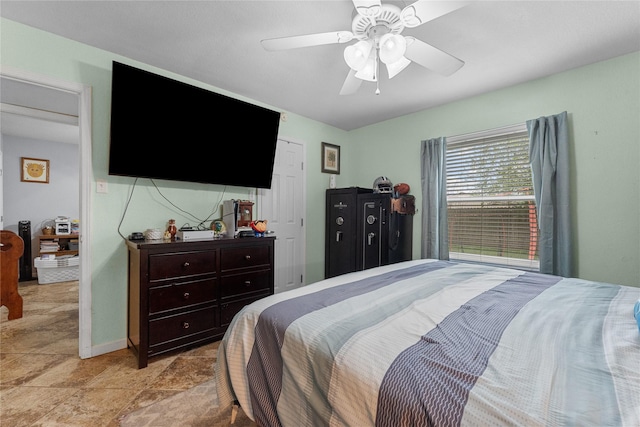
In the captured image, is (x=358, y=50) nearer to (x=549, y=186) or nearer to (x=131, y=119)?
(x=131, y=119)

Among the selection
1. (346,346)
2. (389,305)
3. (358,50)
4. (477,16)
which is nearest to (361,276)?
(389,305)

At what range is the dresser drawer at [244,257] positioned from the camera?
2480 mm

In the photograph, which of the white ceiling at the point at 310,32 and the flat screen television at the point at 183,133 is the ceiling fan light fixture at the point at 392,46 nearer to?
the white ceiling at the point at 310,32

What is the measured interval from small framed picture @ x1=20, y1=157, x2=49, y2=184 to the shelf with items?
975mm

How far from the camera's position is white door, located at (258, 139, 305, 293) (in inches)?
138

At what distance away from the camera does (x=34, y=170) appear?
486cm

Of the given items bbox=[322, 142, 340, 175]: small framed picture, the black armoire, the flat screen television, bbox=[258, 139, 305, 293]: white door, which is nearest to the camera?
the flat screen television

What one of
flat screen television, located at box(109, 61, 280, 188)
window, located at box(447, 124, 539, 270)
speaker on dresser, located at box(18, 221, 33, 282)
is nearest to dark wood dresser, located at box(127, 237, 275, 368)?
flat screen television, located at box(109, 61, 280, 188)

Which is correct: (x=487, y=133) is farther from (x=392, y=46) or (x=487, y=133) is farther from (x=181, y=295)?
(x=181, y=295)

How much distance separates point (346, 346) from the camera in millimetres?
934

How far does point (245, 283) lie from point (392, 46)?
7.08 feet

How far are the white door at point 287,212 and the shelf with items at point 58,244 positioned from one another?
12.5 feet

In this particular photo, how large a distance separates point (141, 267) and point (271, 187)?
1.68 m

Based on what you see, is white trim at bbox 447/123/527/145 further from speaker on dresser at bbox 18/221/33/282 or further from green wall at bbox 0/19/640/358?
speaker on dresser at bbox 18/221/33/282
